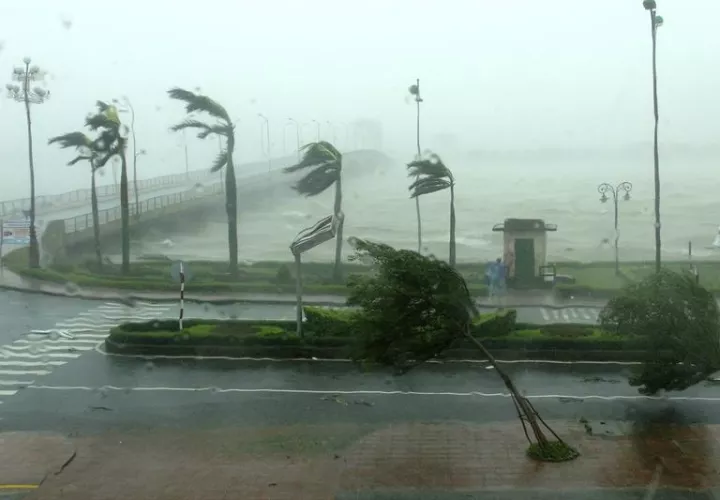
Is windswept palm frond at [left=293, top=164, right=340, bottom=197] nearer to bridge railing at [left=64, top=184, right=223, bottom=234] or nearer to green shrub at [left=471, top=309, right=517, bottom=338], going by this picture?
green shrub at [left=471, top=309, right=517, bottom=338]

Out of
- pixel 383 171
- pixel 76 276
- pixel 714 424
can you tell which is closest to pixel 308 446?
pixel 714 424

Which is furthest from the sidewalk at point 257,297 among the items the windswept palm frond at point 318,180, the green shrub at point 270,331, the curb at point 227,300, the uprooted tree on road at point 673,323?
the uprooted tree on road at point 673,323

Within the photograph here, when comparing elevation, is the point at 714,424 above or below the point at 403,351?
below

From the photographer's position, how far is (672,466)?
10.3 meters

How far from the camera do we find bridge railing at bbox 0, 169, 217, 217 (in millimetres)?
54312

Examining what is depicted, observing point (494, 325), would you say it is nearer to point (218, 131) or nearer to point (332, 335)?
point (332, 335)

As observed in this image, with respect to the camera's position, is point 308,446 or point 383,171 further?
point 383,171

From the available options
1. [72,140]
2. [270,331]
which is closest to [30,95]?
[72,140]

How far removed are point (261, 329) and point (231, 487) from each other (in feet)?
27.2

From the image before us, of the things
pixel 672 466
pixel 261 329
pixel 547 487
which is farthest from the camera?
pixel 261 329

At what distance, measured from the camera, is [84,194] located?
68.8 m

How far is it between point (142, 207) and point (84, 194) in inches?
736

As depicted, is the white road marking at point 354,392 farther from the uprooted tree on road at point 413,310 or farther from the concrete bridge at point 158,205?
the concrete bridge at point 158,205

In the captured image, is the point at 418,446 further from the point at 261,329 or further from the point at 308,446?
the point at 261,329
